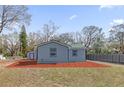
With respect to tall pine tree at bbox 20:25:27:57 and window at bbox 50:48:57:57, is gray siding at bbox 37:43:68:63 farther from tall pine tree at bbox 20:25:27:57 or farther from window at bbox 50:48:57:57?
tall pine tree at bbox 20:25:27:57

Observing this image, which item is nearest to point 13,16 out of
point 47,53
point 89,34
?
point 47,53

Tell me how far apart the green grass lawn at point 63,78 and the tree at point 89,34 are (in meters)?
22.6

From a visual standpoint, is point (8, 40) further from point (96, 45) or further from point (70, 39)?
point (96, 45)

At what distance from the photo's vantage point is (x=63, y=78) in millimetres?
13352

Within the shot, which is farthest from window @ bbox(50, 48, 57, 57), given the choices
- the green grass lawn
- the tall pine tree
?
the tall pine tree

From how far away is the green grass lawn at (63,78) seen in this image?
12516mm

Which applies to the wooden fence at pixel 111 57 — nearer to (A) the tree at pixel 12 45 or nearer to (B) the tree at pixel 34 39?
(B) the tree at pixel 34 39

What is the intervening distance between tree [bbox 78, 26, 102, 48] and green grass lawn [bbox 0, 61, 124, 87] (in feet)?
74.2

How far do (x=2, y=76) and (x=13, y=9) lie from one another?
1303cm

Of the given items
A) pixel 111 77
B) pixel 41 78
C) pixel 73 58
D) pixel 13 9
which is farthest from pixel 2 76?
pixel 13 9

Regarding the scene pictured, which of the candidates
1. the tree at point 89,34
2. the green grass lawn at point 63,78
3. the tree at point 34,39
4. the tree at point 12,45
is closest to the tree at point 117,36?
the tree at point 89,34

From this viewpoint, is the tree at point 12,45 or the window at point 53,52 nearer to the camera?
the window at point 53,52

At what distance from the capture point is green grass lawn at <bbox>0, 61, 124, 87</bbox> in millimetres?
12516

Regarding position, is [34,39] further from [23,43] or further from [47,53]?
[47,53]
